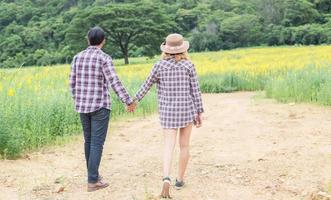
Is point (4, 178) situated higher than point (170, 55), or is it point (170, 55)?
point (170, 55)

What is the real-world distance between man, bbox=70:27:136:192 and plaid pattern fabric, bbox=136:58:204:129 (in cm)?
39

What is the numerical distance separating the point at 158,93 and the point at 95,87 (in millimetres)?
624

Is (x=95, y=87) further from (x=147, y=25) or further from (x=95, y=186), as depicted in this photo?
(x=147, y=25)

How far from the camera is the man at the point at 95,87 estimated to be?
5398mm

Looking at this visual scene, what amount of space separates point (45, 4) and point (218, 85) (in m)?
41.2

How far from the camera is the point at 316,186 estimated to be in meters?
5.49

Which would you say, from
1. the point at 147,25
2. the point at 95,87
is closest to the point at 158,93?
the point at 95,87

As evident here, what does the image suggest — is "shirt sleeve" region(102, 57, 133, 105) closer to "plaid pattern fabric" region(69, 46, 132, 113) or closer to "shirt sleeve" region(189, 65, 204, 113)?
"plaid pattern fabric" region(69, 46, 132, 113)

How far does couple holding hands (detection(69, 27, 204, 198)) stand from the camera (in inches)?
207

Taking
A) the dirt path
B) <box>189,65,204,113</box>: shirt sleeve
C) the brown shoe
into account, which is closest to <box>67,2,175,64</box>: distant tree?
→ the dirt path

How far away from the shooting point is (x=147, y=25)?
3706cm

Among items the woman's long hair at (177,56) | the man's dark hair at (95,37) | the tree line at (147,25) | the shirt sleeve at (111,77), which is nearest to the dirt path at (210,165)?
the shirt sleeve at (111,77)

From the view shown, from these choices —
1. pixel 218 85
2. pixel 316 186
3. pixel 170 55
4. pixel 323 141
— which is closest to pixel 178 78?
pixel 170 55

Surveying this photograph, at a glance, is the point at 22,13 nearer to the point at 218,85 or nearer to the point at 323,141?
the point at 218,85
